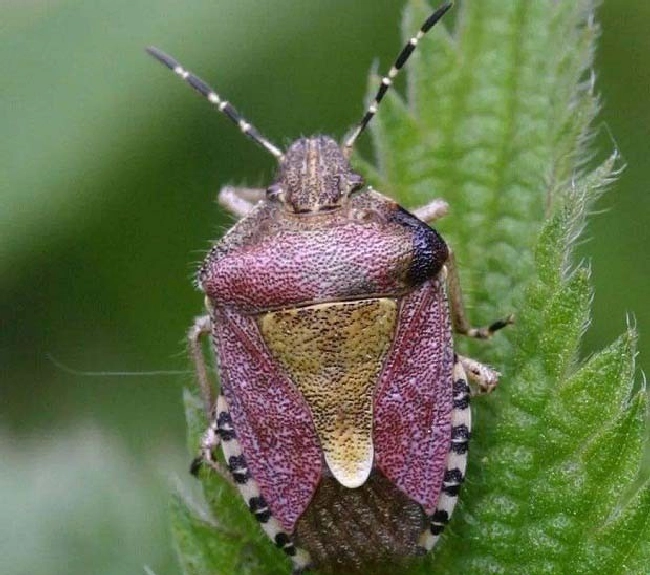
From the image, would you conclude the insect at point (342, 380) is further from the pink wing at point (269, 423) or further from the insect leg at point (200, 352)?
the insect leg at point (200, 352)

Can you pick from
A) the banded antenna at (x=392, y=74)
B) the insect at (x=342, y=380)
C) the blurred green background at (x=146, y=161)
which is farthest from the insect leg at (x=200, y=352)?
the blurred green background at (x=146, y=161)

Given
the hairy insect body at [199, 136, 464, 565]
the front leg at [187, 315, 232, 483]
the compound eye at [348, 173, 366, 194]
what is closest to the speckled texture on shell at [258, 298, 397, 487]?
the hairy insect body at [199, 136, 464, 565]

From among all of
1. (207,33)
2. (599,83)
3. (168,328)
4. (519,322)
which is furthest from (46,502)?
(599,83)

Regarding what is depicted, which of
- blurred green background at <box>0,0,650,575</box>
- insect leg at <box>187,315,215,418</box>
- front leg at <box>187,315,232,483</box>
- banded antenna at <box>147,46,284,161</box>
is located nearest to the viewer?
front leg at <box>187,315,232,483</box>

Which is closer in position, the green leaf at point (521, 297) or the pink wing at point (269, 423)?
the green leaf at point (521, 297)

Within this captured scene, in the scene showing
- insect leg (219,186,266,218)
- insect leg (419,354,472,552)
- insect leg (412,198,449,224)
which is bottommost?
insect leg (419,354,472,552)

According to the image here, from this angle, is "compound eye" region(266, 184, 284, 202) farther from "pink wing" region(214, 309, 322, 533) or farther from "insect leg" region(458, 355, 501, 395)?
"insect leg" region(458, 355, 501, 395)

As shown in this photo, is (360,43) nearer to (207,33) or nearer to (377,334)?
(207,33)
